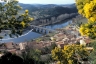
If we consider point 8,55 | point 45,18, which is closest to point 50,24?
point 45,18

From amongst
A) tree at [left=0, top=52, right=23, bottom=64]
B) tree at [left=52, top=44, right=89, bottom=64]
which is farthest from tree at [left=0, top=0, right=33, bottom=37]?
tree at [left=52, top=44, right=89, bottom=64]

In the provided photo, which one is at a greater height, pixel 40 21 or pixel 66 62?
pixel 66 62

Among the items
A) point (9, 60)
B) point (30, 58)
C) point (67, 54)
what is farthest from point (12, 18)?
point (67, 54)

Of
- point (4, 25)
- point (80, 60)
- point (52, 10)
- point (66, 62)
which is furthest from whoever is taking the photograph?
point (52, 10)

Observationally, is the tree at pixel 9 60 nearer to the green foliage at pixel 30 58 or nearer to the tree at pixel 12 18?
the green foliage at pixel 30 58

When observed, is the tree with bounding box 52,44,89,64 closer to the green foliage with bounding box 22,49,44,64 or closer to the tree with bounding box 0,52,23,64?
the green foliage with bounding box 22,49,44,64

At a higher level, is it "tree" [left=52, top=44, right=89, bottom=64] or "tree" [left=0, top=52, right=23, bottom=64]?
"tree" [left=0, top=52, right=23, bottom=64]

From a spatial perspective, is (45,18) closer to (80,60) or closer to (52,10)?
(52,10)

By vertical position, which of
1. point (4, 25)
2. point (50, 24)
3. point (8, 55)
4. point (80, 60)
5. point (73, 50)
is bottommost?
point (50, 24)
